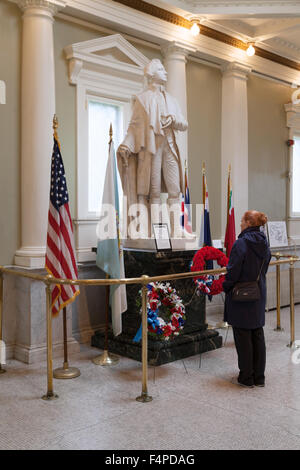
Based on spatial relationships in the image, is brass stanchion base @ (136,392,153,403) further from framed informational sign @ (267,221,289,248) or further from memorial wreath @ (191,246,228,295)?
framed informational sign @ (267,221,289,248)

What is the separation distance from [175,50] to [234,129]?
1841 mm

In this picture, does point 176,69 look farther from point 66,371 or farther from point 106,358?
point 66,371

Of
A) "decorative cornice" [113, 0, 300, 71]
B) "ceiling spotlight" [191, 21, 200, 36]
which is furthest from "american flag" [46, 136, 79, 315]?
"ceiling spotlight" [191, 21, 200, 36]

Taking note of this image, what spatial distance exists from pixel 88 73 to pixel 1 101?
138 centimetres

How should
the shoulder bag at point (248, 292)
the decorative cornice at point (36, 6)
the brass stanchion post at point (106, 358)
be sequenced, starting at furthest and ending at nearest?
1. the decorative cornice at point (36, 6)
2. the brass stanchion post at point (106, 358)
3. the shoulder bag at point (248, 292)

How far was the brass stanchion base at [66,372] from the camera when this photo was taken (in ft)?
16.6

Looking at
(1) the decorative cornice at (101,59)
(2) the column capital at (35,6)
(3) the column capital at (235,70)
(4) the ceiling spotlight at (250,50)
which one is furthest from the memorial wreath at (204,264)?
(4) the ceiling spotlight at (250,50)

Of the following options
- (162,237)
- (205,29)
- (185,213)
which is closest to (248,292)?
(162,237)

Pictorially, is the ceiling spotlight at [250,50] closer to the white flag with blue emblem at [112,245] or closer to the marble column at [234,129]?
the marble column at [234,129]

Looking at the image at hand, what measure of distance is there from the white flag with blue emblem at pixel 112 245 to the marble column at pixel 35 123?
2.86 feet

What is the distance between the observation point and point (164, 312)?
5.49m

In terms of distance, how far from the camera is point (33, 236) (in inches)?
235

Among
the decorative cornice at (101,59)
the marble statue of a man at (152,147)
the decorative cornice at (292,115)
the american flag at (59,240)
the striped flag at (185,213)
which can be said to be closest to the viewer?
the american flag at (59,240)

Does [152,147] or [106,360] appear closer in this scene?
[106,360]
